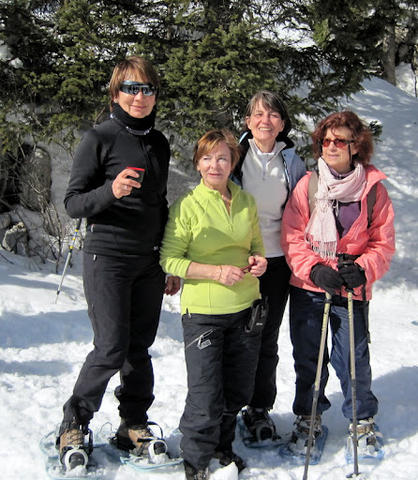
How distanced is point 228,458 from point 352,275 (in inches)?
55.4

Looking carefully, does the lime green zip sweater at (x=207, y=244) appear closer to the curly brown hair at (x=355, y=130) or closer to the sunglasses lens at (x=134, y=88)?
the sunglasses lens at (x=134, y=88)

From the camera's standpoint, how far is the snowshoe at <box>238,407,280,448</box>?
135 inches

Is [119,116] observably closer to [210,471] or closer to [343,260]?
[343,260]

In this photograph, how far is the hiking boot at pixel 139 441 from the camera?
305 cm

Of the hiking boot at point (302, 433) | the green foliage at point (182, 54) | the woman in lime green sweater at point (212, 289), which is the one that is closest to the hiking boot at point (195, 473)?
the woman in lime green sweater at point (212, 289)

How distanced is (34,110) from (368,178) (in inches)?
249

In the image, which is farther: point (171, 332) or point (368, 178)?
point (171, 332)

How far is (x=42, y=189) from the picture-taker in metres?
8.79

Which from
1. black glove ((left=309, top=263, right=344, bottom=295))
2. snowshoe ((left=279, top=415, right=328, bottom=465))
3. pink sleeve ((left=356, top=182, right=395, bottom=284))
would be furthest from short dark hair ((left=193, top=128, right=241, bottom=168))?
snowshoe ((left=279, top=415, right=328, bottom=465))

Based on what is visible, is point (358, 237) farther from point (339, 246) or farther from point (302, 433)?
point (302, 433)

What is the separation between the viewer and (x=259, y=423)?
349 cm

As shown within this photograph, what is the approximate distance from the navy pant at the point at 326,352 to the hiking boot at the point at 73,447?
1508 millimetres

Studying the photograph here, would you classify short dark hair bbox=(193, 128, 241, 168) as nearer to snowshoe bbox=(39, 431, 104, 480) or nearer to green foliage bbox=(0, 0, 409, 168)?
snowshoe bbox=(39, 431, 104, 480)

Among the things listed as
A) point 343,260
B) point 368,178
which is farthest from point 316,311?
point 368,178
